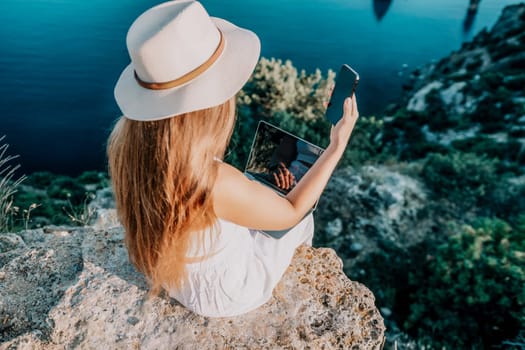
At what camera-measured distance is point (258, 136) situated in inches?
89.0

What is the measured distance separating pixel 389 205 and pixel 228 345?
4.50 meters

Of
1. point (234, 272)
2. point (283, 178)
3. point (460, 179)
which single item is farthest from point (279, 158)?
point (460, 179)

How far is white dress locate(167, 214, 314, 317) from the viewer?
5.46 feet

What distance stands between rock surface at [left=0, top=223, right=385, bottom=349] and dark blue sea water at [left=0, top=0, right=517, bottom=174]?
3476mm

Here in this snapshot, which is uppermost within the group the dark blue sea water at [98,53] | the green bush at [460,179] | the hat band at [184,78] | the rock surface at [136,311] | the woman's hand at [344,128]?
the hat band at [184,78]

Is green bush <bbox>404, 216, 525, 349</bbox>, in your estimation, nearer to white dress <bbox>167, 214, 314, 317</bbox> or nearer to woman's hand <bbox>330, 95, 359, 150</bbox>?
white dress <bbox>167, 214, 314, 317</bbox>

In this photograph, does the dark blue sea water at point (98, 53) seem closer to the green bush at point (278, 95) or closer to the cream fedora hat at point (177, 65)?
the green bush at point (278, 95)

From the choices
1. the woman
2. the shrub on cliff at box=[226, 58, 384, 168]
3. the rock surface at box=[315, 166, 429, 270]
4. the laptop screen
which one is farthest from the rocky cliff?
the woman

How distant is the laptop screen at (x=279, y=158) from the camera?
2.13 meters

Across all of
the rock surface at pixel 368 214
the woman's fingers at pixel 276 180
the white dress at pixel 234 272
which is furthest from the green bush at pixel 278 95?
the white dress at pixel 234 272

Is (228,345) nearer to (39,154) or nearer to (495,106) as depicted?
(39,154)

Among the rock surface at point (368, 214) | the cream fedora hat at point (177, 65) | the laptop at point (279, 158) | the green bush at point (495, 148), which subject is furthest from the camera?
the green bush at point (495, 148)

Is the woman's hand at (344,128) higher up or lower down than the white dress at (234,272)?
higher up

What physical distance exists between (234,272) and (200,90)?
0.87 m
